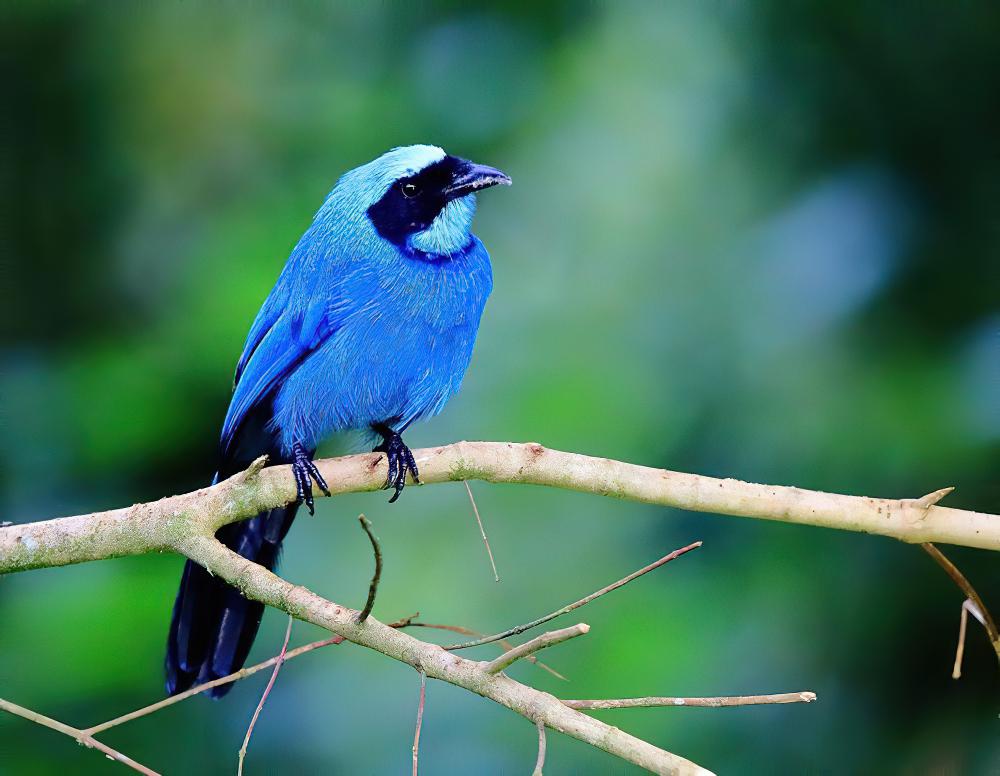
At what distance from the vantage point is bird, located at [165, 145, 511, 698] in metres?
3.30

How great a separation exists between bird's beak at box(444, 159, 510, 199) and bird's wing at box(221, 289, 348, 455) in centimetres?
51

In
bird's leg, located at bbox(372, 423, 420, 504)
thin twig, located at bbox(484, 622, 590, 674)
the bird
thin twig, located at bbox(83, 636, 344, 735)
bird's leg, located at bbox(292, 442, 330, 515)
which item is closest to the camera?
thin twig, located at bbox(484, 622, 590, 674)

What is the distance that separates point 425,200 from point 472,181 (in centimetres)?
16

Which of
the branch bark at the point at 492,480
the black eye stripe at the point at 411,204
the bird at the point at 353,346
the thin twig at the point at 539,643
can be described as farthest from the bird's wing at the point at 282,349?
the thin twig at the point at 539,643

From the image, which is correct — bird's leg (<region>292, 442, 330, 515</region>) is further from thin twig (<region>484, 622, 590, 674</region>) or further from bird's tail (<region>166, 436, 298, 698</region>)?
thin twig (<region>484, 622, 590, 674</region>)

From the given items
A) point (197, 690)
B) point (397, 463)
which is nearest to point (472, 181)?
point (397, 463)

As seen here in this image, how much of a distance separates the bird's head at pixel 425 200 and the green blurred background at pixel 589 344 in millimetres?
991

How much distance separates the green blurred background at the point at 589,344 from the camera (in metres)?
4.04

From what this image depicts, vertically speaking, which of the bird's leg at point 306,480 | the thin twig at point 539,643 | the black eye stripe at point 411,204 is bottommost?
the thin twig at point 539,643

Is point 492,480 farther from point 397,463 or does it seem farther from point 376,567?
point 376,567

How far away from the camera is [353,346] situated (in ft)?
10.8

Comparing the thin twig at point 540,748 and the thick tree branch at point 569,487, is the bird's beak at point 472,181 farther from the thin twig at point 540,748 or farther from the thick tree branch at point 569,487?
the thin twig at point 540,748

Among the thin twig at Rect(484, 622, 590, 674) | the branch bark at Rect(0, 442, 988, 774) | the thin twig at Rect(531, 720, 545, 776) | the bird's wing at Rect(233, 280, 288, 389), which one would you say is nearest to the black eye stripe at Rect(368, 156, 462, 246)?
the bird's wing at Rect(233, 280, 288, 389)

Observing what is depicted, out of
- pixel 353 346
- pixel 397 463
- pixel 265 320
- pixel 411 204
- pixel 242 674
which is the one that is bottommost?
pixel 242 674
